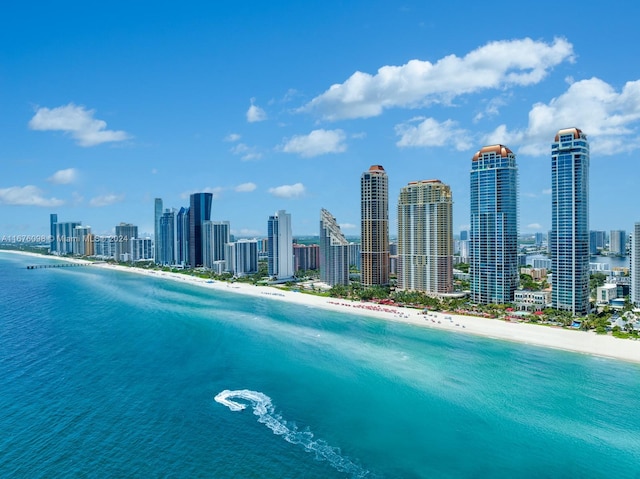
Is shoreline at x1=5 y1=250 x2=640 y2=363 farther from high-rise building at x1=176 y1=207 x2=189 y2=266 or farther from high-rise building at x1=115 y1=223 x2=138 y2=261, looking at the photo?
high-rise building at x1=115 y1=223 x2=138 y2=261

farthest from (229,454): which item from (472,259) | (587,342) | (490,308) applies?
(472,259)

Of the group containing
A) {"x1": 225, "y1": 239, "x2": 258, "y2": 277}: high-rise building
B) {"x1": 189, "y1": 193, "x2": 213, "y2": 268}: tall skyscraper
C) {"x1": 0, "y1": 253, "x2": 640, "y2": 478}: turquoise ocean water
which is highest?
{"x1": 189, "y1": 193, "x2": 213, "y2": 268}: tall skyscraper

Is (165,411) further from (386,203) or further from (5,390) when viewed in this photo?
(386,203)

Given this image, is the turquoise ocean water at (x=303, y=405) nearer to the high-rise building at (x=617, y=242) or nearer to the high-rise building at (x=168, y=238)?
the high-rise building at (x=168, y=238)

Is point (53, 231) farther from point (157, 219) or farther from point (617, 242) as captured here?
point (617, 242)

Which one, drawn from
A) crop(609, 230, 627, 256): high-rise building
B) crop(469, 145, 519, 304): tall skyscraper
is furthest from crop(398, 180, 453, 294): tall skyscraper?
crop(609, 230, 627, 256): high-rise building

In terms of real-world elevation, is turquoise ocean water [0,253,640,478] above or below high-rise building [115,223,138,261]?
below
